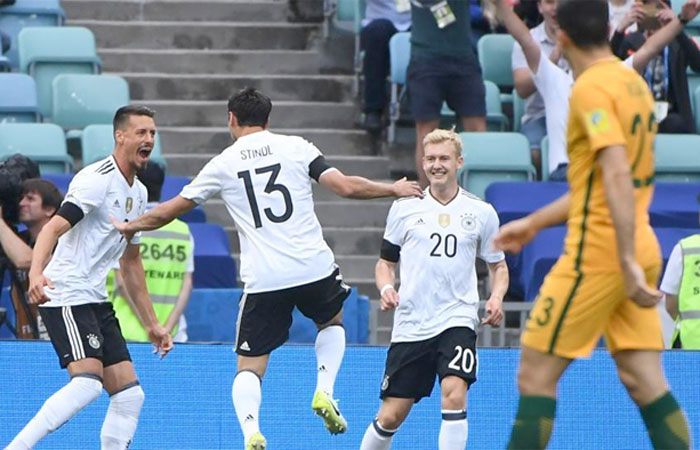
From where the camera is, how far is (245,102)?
Answer: 28.2 ft

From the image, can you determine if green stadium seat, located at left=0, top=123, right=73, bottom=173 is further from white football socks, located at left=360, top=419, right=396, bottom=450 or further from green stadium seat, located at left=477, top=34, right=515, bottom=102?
white football socks, located at left=360, top=419, right=396, bottom=450

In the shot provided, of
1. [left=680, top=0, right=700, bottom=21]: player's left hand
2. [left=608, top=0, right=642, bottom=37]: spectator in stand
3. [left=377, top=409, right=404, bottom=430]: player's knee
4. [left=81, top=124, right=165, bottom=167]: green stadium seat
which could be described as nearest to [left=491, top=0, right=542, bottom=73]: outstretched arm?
[left=680, top=0, right=700, bottom=21]: player's left hand

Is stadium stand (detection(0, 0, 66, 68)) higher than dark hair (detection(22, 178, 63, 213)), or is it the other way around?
stadium stand (detection(0, 0, 66, 68))

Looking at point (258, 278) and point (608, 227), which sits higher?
point (608, 227)

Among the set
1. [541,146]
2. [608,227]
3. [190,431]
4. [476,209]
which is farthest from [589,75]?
[541,146]

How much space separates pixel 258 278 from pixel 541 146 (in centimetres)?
489

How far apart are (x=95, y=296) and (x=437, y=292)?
6.08ft

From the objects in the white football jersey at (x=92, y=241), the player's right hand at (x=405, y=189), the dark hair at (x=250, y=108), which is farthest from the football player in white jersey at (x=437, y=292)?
the white football jersey at (x=92, y=241)

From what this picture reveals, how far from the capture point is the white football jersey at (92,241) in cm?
866

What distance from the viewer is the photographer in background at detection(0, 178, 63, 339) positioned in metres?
9.94

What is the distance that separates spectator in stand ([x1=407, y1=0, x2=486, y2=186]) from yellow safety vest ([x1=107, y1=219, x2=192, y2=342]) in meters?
2.53

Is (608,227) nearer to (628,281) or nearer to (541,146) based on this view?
(628,281)

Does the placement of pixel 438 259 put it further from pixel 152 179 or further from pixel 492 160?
pixel 492 160

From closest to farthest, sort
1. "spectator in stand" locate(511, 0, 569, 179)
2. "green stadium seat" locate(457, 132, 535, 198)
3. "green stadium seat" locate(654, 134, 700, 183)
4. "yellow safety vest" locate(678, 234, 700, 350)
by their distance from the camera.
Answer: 1. "yellow safety vest" locate(678, 234, 700, 350)
2. "green stadium seat" locate(457, 132, 535, 198)
3. "green stadium seat" locate(654, 134, 700, 183)
4. "spectator in stand" locate(511, 0, 569, 179)
